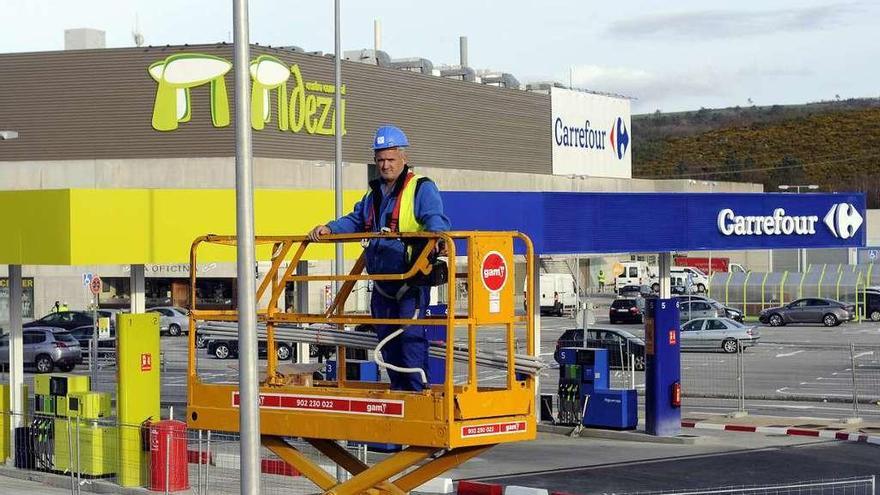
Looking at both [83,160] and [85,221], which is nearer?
[85,221]

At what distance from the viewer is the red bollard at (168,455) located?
1886 centimetres

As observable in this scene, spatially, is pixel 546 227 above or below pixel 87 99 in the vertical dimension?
below

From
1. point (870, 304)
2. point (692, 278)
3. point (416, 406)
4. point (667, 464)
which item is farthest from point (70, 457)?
point (692, 278)

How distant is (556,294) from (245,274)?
63.9 meters

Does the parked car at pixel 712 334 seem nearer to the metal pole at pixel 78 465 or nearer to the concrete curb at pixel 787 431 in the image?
the concrete curb at pixel 787 431

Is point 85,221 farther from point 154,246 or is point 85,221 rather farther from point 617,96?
point 617,96

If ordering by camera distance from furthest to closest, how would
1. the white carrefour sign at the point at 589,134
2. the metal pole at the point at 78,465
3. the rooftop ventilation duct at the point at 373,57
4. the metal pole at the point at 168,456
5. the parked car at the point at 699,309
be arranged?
1. the white carrefour sign at the point at 589,134
2. the rooftop ventilation duct at the point at 373,57
3. the parked car at the point at 699,309
4. the metal pole at the point at 78,465
5. the metal pole at the point at 168,456

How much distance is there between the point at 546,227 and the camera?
78.1 feet

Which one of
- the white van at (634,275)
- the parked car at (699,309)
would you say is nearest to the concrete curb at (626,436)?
the parked car at (699,309)

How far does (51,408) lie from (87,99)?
44764 mm

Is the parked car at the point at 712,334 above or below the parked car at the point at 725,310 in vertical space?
below

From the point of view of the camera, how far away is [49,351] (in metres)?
43.9

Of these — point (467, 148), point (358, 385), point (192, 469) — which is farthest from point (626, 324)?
point (358, 385)

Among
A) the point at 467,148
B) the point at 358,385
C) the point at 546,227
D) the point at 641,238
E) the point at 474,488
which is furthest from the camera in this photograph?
the point at 467,148
